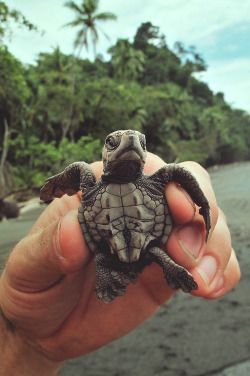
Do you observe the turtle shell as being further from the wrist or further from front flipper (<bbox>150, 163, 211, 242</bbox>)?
the wrist

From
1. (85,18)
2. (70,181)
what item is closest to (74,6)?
(85,18)

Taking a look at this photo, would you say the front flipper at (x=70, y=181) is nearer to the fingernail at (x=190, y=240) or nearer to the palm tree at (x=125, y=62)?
the fingernail at (x=190, y=240)

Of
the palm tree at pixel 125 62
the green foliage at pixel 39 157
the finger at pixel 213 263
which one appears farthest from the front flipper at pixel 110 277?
the palm tree at pixel 125 62

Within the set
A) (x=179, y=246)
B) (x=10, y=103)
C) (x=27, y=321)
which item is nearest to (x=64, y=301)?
(x=27, y=321)

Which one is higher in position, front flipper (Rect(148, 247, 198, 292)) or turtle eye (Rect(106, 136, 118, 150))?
turtle eye (Rect(106, 136, 118, 150))

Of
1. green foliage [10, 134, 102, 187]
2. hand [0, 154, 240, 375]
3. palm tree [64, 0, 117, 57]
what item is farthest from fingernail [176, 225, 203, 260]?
palm tree [64, 0, 117, 57]

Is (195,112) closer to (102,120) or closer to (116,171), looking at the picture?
(102,120)
